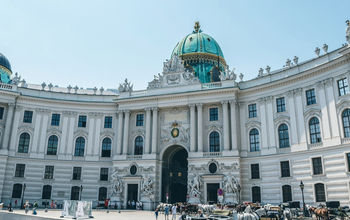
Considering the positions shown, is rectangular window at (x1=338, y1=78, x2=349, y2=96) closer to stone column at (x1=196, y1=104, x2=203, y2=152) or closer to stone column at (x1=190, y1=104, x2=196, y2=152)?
stone column at (x1=196, y1=104, x2=203, y2=152)

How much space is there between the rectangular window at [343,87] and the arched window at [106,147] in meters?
33.2

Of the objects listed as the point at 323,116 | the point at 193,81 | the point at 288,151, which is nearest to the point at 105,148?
the point at 193,81

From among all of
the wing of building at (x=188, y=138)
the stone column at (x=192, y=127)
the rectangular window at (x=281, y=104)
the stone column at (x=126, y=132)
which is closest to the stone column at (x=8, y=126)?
the wing of building at (x=188, y=138)

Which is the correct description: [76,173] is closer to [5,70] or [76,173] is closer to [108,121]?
[108,121]

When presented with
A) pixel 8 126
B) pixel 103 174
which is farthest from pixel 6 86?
pixel 103 174

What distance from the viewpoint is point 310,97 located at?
37281mm

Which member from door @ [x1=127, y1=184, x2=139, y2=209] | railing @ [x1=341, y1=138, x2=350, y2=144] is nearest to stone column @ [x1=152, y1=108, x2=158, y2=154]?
door @ [x1=127, y1=184, x2=139, y2=209]

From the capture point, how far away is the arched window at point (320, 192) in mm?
33625

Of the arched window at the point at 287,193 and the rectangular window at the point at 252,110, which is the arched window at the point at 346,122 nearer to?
the arched window at the point at 287,193

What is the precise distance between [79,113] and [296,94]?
1281 inches

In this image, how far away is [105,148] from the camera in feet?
162

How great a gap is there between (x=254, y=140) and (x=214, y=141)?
560 centimetres

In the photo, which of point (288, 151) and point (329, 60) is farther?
point (288, 151)

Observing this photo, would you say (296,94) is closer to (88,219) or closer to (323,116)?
(323,116)
